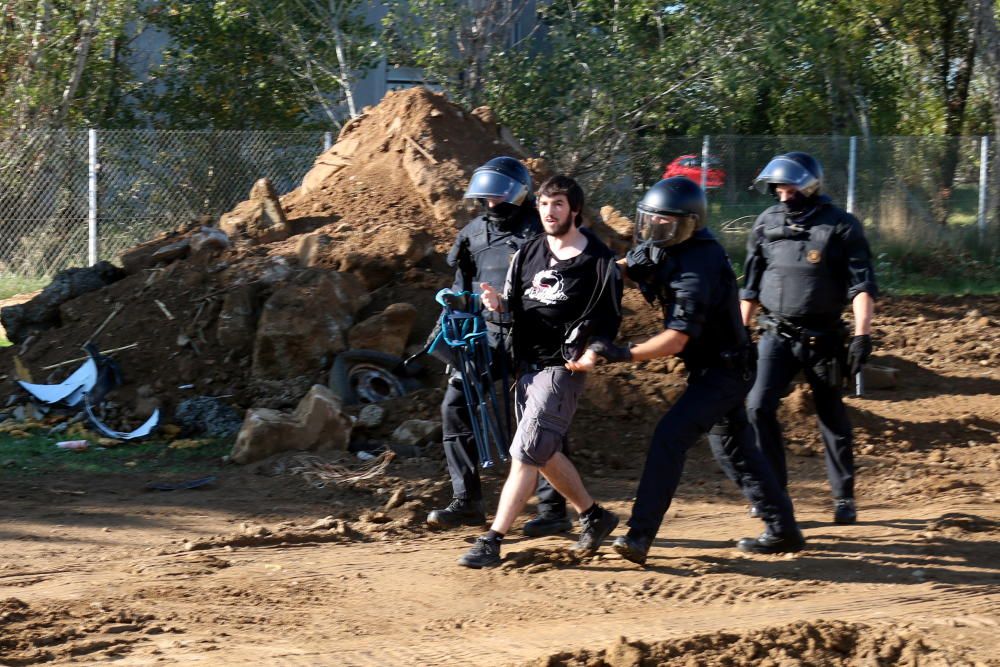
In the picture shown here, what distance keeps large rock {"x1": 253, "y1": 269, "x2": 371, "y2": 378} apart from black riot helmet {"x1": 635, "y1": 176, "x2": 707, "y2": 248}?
4.30m

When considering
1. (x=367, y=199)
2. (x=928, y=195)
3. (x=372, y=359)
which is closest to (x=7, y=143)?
(x=367, y=199)

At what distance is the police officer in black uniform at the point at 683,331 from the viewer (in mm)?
5535

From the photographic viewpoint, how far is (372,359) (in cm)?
927

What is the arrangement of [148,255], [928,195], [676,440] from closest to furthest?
[676,440] < [148,255] < [928,195]

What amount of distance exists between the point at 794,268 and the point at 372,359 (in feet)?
12.5

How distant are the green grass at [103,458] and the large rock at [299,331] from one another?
0.96 metres

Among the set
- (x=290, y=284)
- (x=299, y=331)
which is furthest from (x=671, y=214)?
(x=290, y=284)

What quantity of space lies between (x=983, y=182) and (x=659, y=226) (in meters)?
13.3

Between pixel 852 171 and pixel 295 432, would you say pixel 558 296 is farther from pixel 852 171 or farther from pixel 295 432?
pixel 852 171

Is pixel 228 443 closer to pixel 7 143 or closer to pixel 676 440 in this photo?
pixel 676 440

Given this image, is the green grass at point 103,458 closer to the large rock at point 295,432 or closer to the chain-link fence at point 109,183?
the large rock at point 295,432

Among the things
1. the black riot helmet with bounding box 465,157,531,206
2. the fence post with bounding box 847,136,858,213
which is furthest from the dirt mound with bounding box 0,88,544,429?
the fence post with bounding box 847,136,858,213

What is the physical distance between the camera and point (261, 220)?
10.9 meters

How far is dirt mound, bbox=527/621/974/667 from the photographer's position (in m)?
4.58
